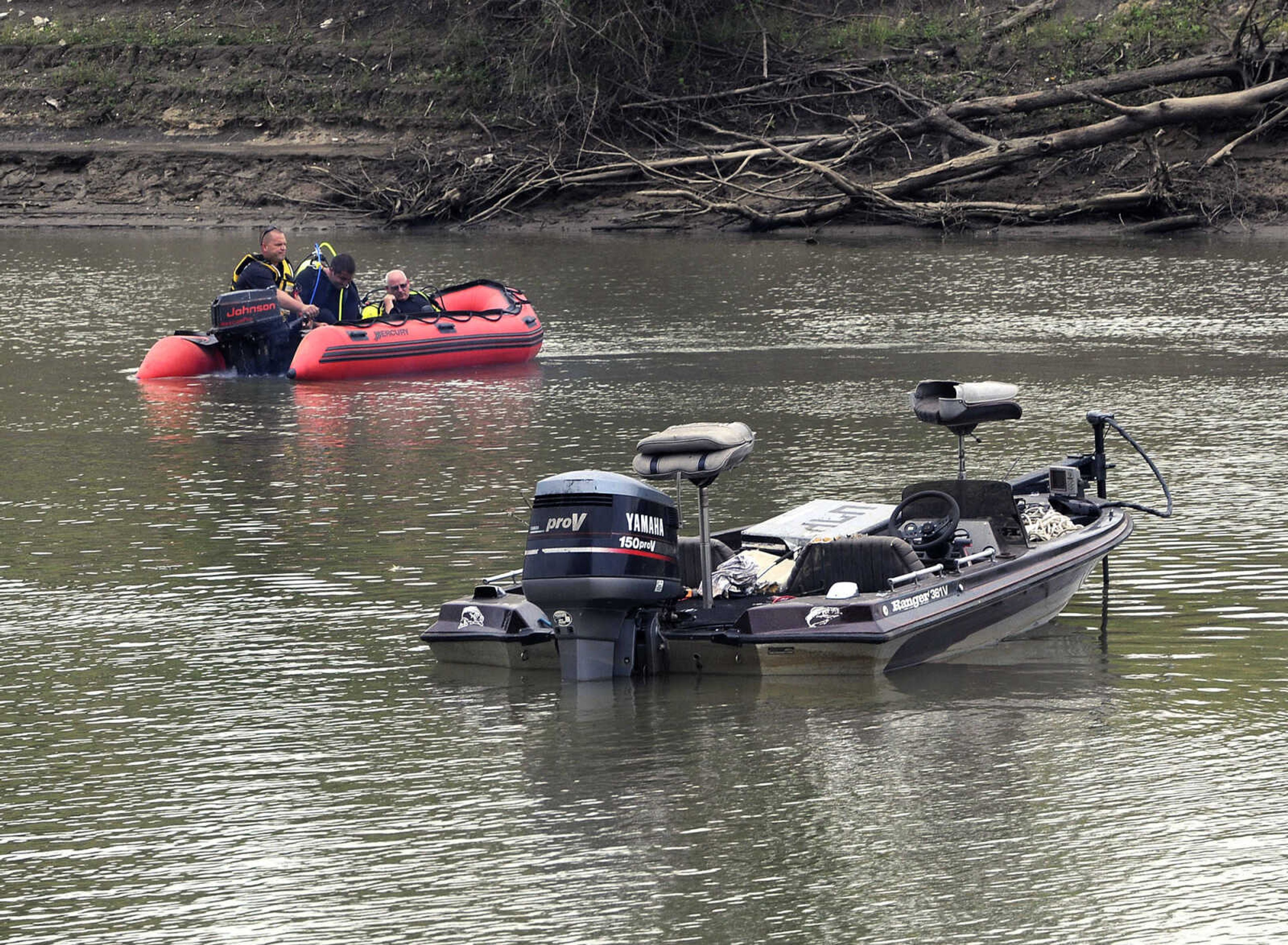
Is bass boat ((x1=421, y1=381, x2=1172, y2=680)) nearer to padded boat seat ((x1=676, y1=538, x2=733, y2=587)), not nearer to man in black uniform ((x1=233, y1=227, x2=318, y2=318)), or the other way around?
padded boat seat ((x1=676, y1=538, x2=733, y2=587))

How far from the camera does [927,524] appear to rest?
901cm

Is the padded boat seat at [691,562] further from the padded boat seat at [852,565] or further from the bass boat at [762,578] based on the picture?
the padded boat seat at [852,565]

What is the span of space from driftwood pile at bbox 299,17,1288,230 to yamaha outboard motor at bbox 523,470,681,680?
22.4 metres

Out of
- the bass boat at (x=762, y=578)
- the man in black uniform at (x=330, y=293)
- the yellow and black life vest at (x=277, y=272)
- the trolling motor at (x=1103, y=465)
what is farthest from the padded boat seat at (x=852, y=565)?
the yellow and black life vest at (x=277, y=272)

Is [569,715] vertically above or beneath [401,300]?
beneath

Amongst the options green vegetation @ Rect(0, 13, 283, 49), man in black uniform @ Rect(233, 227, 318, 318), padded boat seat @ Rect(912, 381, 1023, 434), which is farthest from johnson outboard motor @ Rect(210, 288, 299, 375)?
green vegetation @ Rect(0, 13, 283, 49)

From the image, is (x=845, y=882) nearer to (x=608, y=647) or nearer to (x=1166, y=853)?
(x=1166, y=853)

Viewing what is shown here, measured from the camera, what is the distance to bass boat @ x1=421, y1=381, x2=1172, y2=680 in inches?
311

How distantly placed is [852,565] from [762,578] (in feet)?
1.64

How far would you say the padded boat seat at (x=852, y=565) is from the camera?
27.8ft

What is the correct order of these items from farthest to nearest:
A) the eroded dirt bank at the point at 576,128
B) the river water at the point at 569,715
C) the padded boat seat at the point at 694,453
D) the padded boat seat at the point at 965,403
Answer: the eroded dirt bank at the point at 576,128, the padded boat seat at the point at 965,403, the padded boat seat at the point at 694,453, the river water at the point at 569,715

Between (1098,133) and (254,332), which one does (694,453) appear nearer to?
(254,332)

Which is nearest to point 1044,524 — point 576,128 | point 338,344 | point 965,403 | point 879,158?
point 965,403

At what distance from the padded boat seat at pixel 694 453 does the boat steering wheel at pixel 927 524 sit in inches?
45.9
